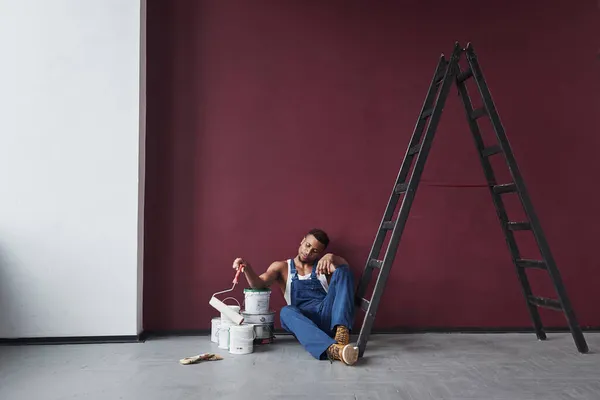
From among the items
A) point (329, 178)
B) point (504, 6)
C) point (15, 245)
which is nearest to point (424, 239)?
point (329, 178)

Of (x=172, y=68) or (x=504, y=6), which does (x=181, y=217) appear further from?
(x=504, y=6)

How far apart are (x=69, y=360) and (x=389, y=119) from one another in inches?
118

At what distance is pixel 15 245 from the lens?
397 centimetres

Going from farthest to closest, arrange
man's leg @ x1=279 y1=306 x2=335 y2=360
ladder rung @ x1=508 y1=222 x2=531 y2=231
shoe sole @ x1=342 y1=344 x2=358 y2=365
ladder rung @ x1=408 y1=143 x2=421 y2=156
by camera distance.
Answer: ladder rung @ x1=408 y1=143 x2=421 y2=156 < ladder rung @ x1=508 y1=222 x2=531 y2=231 < man's leg @ x1=279 y1=306 x2=335 y2=360 < shoe sole @ x1=342 y1=344 x2=358 y2=365

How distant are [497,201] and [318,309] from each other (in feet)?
5.14

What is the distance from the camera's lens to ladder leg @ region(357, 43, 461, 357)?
358 cm

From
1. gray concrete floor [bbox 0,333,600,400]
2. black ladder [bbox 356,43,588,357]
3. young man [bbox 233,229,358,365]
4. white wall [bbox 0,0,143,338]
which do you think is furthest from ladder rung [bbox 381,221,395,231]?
white wall [bbox 0,0,143,338]

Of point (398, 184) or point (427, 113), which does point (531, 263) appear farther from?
point (427, 113)

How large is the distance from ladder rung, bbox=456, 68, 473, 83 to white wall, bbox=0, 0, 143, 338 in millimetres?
2409

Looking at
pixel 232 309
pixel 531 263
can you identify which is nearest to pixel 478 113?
pixel 531 263

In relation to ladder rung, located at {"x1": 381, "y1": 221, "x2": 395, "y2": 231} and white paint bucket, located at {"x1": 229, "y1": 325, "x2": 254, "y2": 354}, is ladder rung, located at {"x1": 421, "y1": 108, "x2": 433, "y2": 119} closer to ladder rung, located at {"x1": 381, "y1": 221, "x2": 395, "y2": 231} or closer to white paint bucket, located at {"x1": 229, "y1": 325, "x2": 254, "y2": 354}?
ladder rung, located at {"x1": 381, "y1": 221, "x2": 395, "y2": 231}

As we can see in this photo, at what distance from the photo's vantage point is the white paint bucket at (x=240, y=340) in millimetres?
3654

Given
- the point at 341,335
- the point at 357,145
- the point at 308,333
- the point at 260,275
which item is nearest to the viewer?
the point at 308,333

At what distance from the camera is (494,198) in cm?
404
